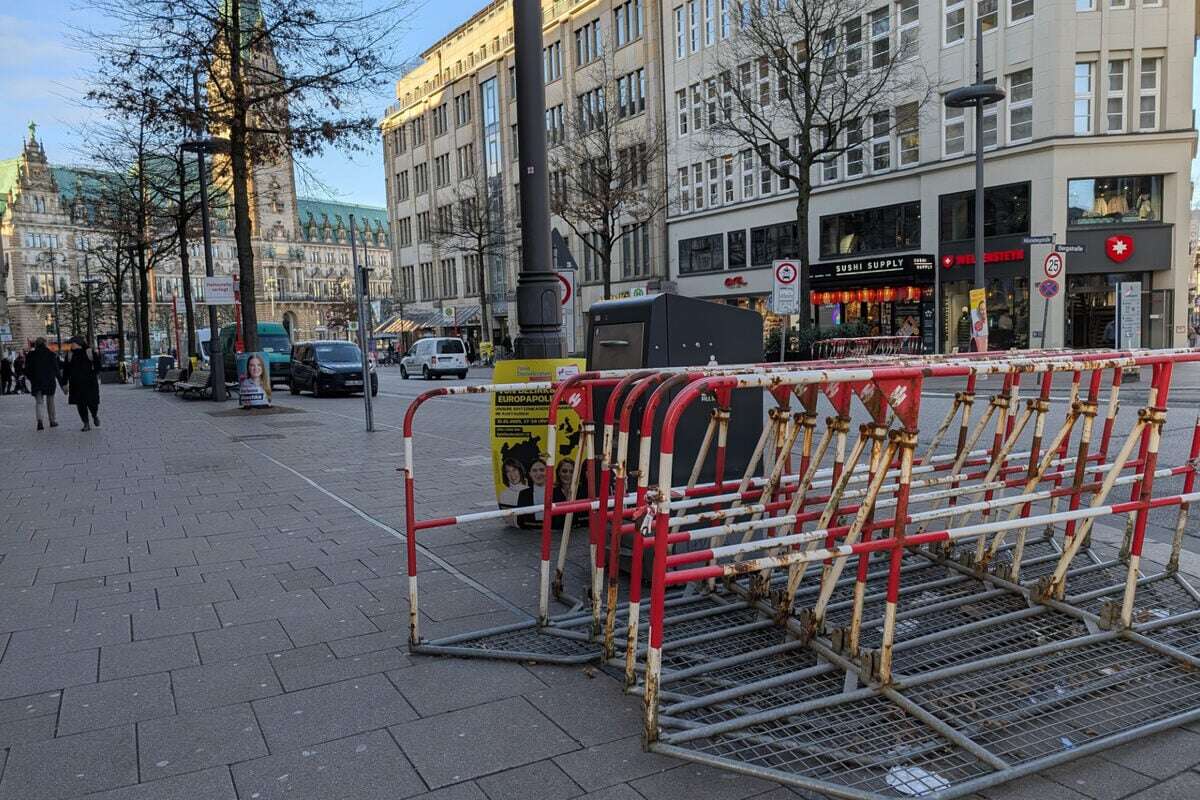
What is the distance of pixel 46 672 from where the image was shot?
4113 millimetres

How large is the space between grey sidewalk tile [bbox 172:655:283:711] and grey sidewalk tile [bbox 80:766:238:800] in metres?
0.62

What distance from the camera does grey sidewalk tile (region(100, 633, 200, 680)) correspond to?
4.11 metres

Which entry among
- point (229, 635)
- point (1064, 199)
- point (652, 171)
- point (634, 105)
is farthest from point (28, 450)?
point (634, 105)

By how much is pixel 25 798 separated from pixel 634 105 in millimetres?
46958

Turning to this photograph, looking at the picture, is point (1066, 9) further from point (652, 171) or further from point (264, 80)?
point (264, 80)

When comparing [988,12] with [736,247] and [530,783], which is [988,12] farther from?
[530,783]

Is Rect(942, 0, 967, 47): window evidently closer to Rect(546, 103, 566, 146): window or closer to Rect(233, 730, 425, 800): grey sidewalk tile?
Rect(546, 103, 566, 146): window

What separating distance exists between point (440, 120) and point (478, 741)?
68298 millimetres

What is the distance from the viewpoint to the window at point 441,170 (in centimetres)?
6669

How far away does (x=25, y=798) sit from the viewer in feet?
9.76

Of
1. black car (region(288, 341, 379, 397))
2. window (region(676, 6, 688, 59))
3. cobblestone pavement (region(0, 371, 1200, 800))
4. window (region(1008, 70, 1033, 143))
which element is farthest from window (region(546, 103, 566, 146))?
cobblestone pavement (region(0, 371, 1200, 800))

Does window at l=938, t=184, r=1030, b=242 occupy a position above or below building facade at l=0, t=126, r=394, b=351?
below

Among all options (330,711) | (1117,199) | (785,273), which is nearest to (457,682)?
(330,711)

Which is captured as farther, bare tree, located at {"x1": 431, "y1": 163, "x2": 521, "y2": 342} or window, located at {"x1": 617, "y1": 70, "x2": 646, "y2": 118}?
bare tree, located at {"x1": 431, "y1": 163, "x2": 521, "y2": 342}
